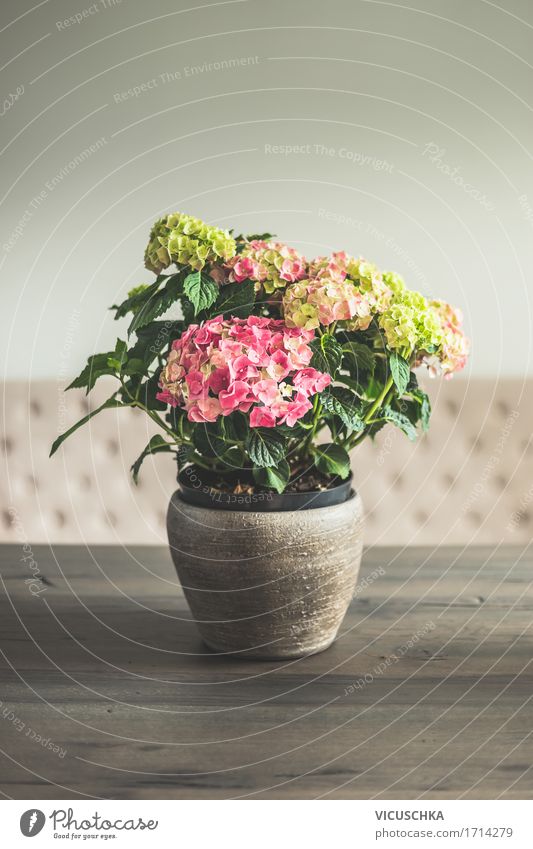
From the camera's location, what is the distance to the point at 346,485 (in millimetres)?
1148

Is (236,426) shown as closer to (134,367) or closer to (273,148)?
(134,367)

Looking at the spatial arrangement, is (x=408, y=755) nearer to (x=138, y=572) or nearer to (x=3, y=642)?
(x=3, y=642)

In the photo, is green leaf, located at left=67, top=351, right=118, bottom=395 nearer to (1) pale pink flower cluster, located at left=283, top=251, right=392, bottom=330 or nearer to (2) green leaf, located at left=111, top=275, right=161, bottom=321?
(2) green leaf, located at left=111, top=275, right=161, bottom=321

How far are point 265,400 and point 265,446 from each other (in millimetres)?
73

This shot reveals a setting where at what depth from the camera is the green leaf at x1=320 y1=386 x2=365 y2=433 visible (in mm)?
1071

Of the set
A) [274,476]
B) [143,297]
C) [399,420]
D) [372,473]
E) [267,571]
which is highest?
[372,473]

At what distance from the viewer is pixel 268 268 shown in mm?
1090

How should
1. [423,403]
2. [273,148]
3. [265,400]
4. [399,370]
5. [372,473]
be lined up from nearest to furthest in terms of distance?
[265,400] → [399,370] → [423,403] → [372,473] → [273,148]

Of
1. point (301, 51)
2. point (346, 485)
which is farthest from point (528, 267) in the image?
point (346, 485)

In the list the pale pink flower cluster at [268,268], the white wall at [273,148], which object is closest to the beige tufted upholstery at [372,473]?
the white wall at [273,148]

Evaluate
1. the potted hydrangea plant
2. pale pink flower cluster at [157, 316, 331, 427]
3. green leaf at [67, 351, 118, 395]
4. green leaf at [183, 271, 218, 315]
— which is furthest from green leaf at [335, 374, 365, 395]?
green leaf at [67, 351, 118, 395]

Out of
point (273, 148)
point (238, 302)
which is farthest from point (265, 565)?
point (273, 148)

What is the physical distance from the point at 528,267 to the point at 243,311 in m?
1.66
